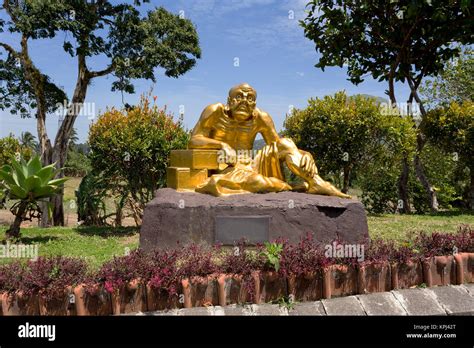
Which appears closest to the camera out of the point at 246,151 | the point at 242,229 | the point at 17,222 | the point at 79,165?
the point at 242,229

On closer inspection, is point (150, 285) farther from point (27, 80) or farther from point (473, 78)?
point (473, 78)

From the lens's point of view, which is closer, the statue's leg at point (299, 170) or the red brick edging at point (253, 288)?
the red brick edging at point (253, 288)

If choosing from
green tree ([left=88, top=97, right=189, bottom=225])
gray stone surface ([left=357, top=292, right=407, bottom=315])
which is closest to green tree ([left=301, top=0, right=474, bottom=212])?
green tree ([left=88, top=97, right=189, bottom=225])

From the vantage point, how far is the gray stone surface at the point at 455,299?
4040mm

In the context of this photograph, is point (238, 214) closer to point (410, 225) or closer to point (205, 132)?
point (205, 132)

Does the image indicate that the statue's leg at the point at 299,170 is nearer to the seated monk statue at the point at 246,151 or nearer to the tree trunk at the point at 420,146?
the seated monk statue at the point at 246,151

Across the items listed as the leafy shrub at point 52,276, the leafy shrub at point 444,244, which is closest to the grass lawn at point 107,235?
the leafy shrub at point 52,276

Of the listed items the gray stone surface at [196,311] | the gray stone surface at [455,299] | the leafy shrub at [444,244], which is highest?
the leafy shrub at [444,244]

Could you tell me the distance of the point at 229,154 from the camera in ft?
19.4

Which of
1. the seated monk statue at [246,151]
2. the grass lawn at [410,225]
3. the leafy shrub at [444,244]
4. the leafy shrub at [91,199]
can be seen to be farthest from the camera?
the leafy shrub at [91,199]

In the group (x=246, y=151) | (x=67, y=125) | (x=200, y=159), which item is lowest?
(x=200, y=159)

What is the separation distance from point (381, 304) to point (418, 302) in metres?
0.40

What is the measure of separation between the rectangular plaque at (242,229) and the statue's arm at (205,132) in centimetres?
121

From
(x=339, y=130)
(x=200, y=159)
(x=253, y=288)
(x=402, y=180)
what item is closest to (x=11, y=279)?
(x=253, y=288)
